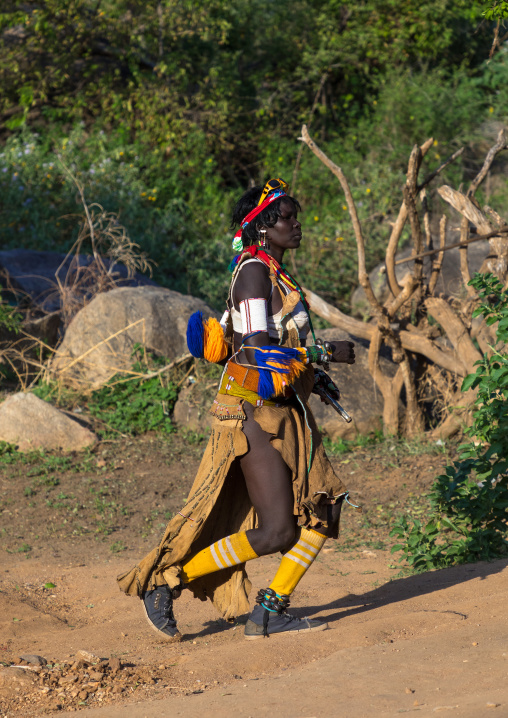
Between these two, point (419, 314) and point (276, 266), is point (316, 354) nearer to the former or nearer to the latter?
point (276, 266)

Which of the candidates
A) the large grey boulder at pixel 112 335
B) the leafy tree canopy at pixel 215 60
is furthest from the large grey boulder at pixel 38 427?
the leafy tree canopy at pixel 215 60

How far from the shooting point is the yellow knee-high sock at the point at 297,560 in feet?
11.1

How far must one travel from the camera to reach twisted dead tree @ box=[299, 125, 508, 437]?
236 inches

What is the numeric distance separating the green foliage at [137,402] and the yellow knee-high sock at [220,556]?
12.4ft

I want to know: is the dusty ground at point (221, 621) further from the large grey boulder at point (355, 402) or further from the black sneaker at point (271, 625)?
the large grey boulder at point (355, 402)

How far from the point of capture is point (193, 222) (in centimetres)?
1166

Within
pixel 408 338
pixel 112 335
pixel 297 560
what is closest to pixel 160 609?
pixel 297 560

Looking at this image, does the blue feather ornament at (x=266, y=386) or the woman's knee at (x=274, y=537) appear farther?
the woman's knee at (x=274, y=537)

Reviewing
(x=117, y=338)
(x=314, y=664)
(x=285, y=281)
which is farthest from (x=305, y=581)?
(x=117, y=338)

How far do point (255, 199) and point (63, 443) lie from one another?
389 centimetres

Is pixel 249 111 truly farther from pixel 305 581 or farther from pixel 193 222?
pixel 305 581

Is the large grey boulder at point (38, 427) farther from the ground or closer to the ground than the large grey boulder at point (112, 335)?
closer to the ground

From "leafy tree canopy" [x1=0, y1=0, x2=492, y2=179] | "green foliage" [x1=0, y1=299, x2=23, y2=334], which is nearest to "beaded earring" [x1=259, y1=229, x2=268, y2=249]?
"green foliage" [x1=0, y1=299, x2=23, y2=334]

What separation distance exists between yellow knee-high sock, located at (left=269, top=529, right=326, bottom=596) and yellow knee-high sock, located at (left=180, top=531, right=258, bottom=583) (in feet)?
0.49
